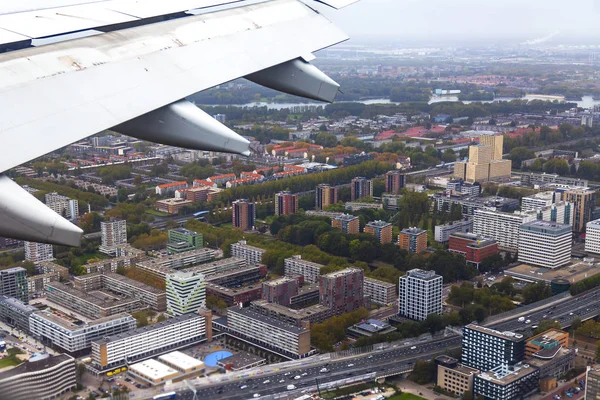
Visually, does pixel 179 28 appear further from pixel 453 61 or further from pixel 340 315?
pixel 453 61

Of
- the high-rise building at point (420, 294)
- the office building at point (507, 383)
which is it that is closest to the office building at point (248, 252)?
the high-rise building at point (420, 294)

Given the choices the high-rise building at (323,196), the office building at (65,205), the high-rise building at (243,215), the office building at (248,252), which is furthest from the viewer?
the high-rise building at (323,196)

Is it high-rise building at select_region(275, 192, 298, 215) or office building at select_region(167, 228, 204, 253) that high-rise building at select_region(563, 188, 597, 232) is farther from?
office building at select_region(167, 228, 204, 253)

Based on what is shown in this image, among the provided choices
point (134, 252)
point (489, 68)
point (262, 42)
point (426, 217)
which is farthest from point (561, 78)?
point (262, 42)

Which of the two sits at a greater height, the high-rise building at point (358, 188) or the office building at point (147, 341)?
the high-rise building at point (358, 188)

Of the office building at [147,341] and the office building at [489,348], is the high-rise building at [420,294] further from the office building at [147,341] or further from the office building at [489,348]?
the office building at [147,341]

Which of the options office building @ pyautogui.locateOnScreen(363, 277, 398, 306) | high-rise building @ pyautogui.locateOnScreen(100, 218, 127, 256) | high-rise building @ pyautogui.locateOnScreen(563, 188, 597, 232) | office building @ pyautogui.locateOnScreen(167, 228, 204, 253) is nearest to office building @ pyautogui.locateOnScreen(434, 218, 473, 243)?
high-rise building @ pyautogui.locateOnScreen(563, 188, 597, 232)
